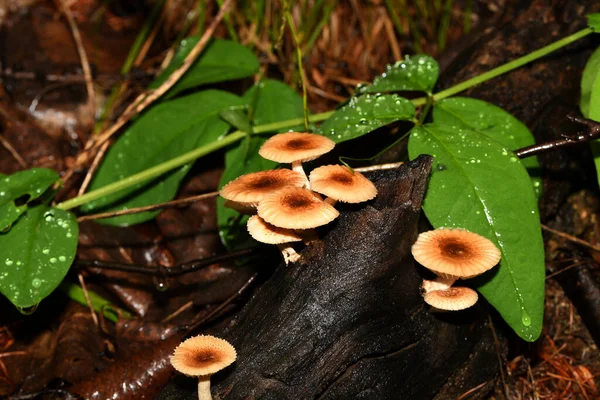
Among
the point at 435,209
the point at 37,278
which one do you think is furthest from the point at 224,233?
the point at 435,209

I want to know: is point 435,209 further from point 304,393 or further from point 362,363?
point 304,393

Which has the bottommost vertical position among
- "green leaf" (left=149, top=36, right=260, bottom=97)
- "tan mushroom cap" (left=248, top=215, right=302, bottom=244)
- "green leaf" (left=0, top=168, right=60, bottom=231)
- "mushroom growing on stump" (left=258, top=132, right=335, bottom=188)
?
"green leaf" (left=0, top=168, right=60, bottom=231)

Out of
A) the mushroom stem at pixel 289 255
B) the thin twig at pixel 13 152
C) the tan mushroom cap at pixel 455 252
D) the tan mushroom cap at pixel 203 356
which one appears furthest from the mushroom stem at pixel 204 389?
the thin twig at pixel 13 152

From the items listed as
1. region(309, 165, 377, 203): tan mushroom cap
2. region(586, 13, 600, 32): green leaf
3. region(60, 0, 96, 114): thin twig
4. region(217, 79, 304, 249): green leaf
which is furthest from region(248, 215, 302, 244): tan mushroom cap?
region(60, 0, 96, 114): thin twig

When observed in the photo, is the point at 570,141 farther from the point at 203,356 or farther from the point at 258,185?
the point at 203,356

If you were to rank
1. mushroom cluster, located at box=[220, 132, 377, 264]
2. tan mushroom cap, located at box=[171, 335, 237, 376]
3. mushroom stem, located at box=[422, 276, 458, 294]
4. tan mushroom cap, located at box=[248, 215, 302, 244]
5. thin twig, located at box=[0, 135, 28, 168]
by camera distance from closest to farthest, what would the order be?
1. tan mushroom cap, located at box=[171, 335, 237, 376]
2. mushroom cluster, located at box=[220, 132, 377, 264]
3. tan mushroom cap, located at box=[248, 215, 302, 244]
4. mushroom stem, located at box=[422, 276, 458, 294]
5. thin twig, located at box=[0, 135, 28, 168]

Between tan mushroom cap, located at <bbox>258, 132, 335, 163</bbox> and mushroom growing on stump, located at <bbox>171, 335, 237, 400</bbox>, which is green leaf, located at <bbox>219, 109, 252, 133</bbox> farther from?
mushroom growing on stump, located at <bbox>171, 335, 237, 400</bbox>
